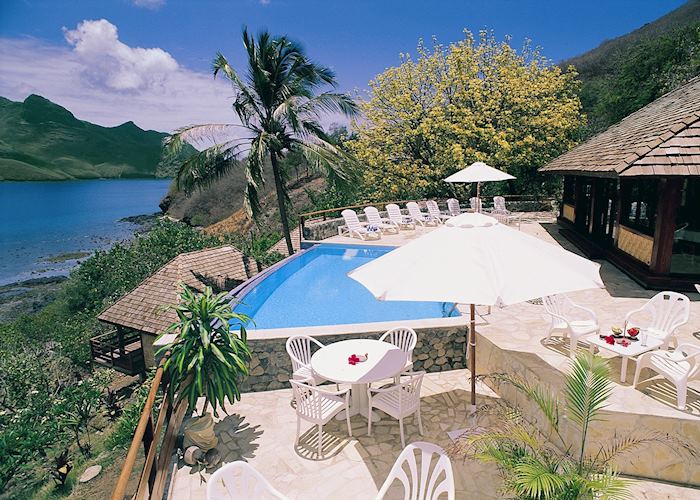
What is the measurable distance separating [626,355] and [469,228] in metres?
2.57

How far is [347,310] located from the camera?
35.4 feet

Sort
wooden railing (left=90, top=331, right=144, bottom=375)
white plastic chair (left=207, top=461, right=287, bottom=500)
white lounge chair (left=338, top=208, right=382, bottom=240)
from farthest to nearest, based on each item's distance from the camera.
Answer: wooden railing (left=90, top=331, right=144, bottom=375) → white lounge chair (left=338, top=208, right=382, bottom=240) → white plastic chair (left=207, top=461, right=287, bottom=500)

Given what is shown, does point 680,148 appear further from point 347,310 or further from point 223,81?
point 223,81

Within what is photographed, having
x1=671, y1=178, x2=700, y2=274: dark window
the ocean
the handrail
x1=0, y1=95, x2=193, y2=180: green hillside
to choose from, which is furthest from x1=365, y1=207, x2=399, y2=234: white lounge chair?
x1=0, y1=95, x2=193, y2=180: green hillside

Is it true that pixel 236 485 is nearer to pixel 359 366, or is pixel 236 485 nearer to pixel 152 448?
pixel 152 448

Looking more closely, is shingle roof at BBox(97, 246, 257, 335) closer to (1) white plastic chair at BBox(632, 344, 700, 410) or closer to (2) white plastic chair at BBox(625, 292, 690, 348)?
(2) white plastic chair at BBox(625, 292, 690, 348)

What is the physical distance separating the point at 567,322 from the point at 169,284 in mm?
14393

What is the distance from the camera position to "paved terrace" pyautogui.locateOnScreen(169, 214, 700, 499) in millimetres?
4480

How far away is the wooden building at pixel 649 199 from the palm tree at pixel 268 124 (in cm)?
875

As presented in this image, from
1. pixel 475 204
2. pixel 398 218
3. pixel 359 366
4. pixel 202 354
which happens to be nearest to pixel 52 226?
pixel 398 218

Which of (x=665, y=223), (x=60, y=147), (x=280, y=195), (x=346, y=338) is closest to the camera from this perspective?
(x=346, y=338)

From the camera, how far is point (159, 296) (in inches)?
634

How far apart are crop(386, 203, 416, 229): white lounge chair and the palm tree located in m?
2.99

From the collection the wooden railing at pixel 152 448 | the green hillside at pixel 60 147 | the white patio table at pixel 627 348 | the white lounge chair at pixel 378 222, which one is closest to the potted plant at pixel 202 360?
the wooden railing at pixel 152 448
